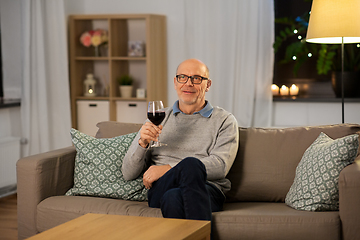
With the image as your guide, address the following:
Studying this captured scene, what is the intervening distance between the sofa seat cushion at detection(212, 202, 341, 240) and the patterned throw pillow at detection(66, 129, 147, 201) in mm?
542

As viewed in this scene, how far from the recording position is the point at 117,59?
444 cm

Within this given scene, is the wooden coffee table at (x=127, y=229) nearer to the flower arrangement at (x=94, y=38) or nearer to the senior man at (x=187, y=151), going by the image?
the senior man at (x=187, y=151)

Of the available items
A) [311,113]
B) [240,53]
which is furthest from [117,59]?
[311,113]

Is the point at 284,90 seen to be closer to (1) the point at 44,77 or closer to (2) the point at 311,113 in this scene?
(2) the point at 311,113

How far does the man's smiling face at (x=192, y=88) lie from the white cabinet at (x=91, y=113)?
7.09ft

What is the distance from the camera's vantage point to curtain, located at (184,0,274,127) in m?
4.15

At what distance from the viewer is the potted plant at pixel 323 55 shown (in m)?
4.04

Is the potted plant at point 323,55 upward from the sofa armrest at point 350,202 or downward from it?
upward

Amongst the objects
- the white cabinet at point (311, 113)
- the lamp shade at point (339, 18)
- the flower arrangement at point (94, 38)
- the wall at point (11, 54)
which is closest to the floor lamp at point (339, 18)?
the lamp shade at point (339, 18)

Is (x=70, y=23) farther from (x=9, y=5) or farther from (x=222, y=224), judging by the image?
(x=222, y=224)

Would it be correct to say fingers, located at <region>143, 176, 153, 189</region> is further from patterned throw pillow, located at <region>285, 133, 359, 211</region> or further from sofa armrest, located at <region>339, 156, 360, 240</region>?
sofa armrest, located at <region>339, 156, 360, 240</region>

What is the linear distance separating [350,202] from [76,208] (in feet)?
4.22

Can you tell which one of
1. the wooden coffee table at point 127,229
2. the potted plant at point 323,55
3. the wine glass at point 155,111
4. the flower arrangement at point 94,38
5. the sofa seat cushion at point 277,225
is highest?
the flower arrangement at point 94,38

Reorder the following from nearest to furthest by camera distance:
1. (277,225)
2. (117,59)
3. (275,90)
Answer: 1. (277,225)
2. (275,90)
3. (117,59)
